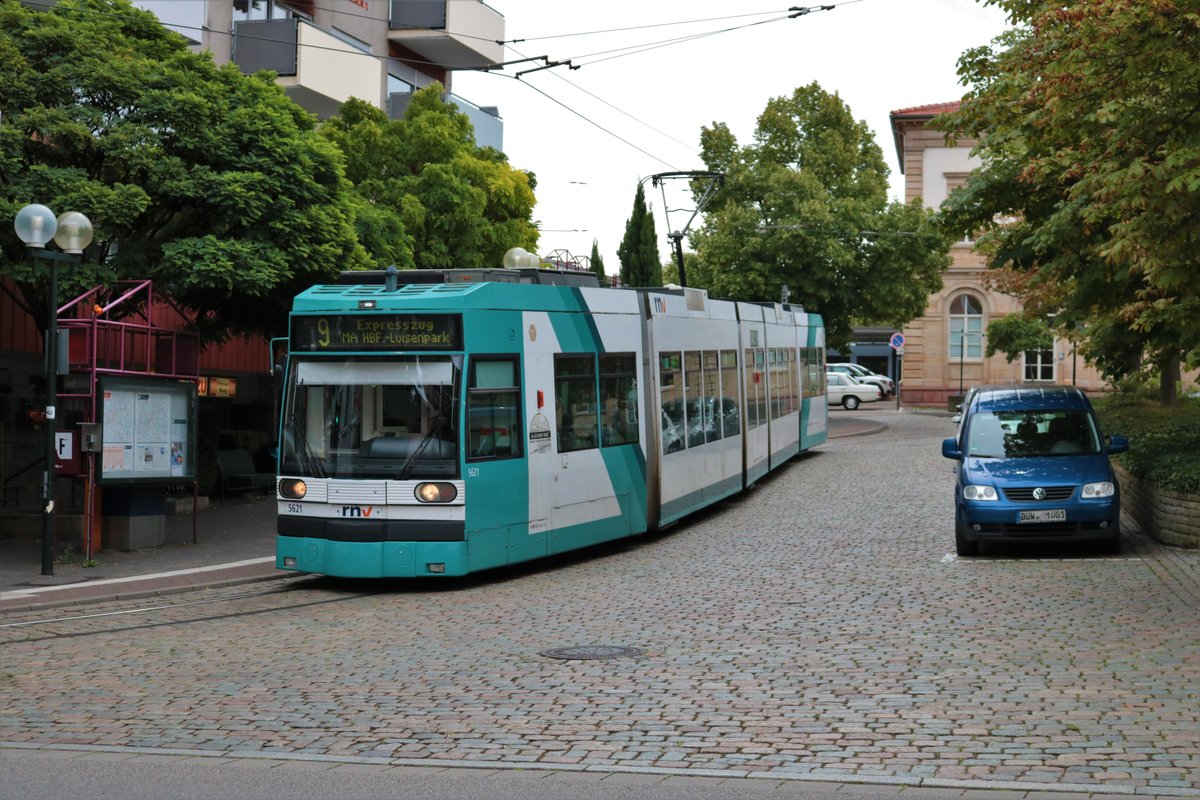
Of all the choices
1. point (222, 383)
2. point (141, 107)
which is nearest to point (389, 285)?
point (141, 107)

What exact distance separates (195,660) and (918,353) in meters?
54.0

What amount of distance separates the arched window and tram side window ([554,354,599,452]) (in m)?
47.4

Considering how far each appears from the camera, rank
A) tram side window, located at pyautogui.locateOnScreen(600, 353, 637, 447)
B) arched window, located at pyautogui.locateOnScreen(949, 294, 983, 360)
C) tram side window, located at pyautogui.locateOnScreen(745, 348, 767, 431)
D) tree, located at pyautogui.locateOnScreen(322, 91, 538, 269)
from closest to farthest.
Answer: tram side window, located at pyautogui.locateOnScreen(600, 353, 637, 447) → tram side window, located at pyautogui.locateOnScreen(745, 348, 767, 431) → tree, located at pyautogui.locateOnScreen(322, 91, 538, 269) → arched window, located at pyautogui.locateOnScreen(949, 294, 983, 360)

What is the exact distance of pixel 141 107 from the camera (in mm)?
20094

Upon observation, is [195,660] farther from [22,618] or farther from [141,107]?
[141,107]

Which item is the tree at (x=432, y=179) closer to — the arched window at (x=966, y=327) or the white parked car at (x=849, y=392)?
the white parked car at (x=849, y=392)

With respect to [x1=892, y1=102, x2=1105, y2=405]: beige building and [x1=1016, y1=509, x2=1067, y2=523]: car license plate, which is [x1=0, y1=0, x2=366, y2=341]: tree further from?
[x1=892, y1=102, x2=1105, y2=405]: beige building

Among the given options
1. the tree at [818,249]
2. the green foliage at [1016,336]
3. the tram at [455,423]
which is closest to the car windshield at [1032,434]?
the tram at [455,423]

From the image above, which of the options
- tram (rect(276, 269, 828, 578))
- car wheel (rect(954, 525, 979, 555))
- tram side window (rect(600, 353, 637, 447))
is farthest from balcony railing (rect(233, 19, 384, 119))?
car wheel (rect(954, 525, 979, 555))

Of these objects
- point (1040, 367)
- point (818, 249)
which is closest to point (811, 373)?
point (818, 249)

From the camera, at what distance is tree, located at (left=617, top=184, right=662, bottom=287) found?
53438mm

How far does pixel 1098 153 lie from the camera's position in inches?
576

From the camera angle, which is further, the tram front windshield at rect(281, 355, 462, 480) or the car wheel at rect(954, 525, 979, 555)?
the car wheel at rect(954, 525, 979, 555)

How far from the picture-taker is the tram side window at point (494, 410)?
14.9 metres
